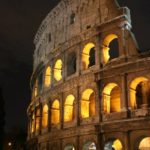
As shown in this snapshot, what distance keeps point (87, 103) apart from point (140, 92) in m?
3.66

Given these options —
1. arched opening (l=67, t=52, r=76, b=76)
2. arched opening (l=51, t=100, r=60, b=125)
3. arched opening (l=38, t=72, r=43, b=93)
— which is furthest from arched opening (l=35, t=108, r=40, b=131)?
arched opening (l=67, t=52, r=76, b=76)

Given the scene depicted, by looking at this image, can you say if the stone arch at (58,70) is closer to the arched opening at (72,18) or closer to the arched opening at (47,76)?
the arched opening at (47,76)

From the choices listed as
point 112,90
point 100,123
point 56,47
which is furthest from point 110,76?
point 56,47

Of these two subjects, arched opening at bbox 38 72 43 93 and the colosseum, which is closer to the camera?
the colosseum

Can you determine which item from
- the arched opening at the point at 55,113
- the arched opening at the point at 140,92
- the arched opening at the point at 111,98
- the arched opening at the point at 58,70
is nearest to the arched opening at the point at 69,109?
the arched opening at the point at 55,113

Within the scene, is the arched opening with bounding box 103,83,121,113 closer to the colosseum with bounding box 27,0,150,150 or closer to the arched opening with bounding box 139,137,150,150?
the colosseum with bounding box 27,0,150,150

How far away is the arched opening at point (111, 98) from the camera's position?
2073 cm

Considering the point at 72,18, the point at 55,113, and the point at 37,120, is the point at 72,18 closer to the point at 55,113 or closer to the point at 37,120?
the point at 55,113

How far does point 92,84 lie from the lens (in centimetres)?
2177

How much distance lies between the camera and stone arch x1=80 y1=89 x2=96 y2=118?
22.2 meters

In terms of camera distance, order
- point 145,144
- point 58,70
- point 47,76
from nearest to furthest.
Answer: point 145,144, point 58,70, point 47,76

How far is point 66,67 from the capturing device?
2506 cm

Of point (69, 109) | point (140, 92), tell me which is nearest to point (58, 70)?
point (69, 109)

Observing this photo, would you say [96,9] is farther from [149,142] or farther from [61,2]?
[149,142]
